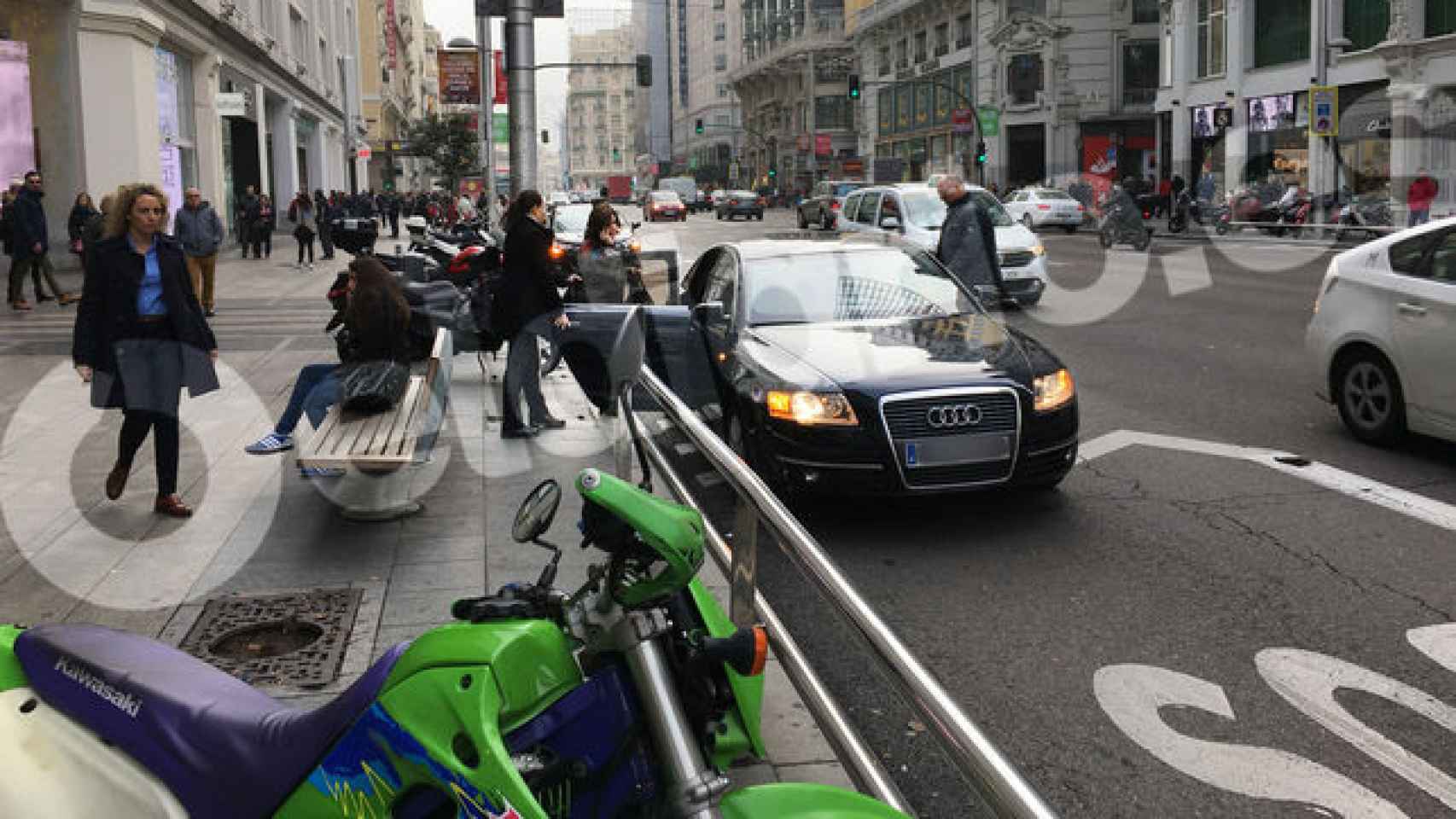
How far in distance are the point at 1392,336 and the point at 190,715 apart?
778cm

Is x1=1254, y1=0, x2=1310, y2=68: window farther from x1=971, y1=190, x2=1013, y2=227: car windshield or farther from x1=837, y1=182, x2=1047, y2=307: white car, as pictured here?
x1=971, y1=190, x2=1013, y2=227: car windshield

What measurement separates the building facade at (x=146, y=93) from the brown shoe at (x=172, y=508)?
18615 millimetres

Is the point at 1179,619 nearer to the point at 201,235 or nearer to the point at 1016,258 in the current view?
the point at 1016,258

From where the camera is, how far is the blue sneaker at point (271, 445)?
24.3 feet

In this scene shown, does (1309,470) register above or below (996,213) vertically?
below

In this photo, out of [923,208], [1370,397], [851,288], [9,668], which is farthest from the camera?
[923,208]

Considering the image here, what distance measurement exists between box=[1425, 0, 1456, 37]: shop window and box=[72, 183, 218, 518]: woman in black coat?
32.2 m

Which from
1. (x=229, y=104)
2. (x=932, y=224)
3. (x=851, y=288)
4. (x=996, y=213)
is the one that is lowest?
(x=851, y=288)

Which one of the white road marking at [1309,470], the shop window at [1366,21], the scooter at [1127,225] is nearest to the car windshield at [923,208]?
the white road marking at [1309,470]

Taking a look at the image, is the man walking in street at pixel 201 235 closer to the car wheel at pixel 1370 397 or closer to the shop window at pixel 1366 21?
the car wheel at pixel 1370 397

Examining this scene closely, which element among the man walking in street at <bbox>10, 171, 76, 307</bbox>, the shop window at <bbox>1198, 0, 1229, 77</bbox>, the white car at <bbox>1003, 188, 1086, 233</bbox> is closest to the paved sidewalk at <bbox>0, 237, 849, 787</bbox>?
the man walking in street at <bbox>10, 171, 76, 307</bbox>

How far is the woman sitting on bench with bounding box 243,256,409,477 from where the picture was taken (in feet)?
25.0

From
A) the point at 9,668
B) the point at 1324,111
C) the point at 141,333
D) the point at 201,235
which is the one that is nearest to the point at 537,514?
the point at 9,668

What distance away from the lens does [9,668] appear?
9.34ft
